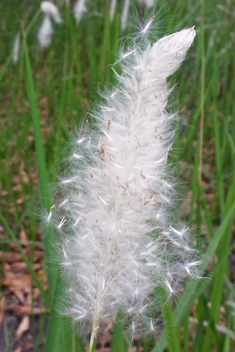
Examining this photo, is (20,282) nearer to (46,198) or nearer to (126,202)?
(46,198)

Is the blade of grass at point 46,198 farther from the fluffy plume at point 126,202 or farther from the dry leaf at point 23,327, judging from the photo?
the dry leaf at point 23,327

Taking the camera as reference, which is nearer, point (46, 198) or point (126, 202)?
point (126, 202)

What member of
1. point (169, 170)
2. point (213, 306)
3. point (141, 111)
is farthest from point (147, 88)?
point (213, 306)

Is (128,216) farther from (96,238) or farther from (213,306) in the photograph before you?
(213,306)

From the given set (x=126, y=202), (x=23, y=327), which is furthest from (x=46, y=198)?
(x=23, y=327)

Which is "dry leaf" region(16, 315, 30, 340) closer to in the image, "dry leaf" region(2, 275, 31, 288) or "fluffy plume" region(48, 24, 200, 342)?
"dry leaf" region(2, 275, 31, 288)

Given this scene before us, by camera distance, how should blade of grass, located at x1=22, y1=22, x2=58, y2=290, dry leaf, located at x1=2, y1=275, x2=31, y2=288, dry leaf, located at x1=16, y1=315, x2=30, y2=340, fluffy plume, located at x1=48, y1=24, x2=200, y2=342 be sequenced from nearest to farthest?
fluffy plume, located at x1=48, y1=24, x2=200, y2=342 < blade of grass, located at x1=22, y1=22, x2=58, y2=290 < dry leaf, located at x1=16, y1=315, x2=30, y2=340 < dry leaf, located at x1=2, y1=275, x2=31, y2=288

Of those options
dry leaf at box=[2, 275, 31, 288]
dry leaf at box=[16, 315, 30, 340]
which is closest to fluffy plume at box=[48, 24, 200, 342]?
dry leaf at box=[16, 315, 30, 340]

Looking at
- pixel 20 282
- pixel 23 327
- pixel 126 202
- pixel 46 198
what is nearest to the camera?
pixel 126 202
